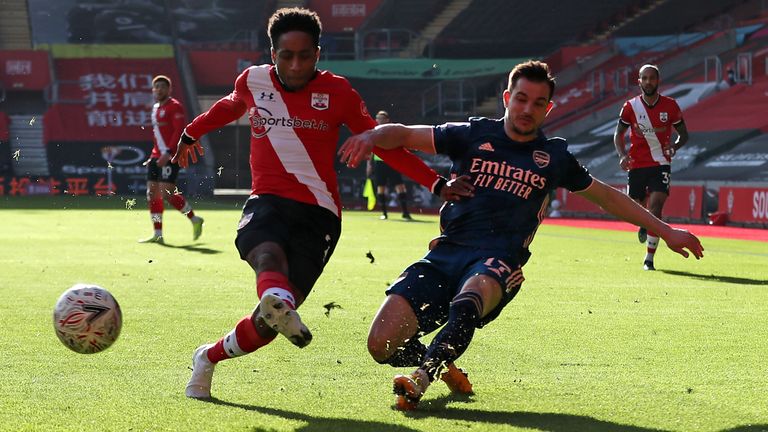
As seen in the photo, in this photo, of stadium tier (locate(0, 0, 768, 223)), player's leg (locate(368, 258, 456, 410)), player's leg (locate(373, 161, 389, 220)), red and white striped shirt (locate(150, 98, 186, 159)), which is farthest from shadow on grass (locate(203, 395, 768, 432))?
stadium tier (locate(0, 0, 768, 223))

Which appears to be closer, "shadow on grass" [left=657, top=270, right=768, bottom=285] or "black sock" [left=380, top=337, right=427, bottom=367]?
"black sock" [left=380, top=337, right=427, bottom=367]

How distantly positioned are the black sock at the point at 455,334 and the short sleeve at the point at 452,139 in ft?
2.74

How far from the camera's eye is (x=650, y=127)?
44.7ft

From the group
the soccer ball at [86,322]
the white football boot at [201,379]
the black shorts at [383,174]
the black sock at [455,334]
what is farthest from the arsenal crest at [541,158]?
the black shorts at [383,174]

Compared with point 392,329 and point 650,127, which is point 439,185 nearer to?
point 392,329

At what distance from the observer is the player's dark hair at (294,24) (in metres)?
5.52

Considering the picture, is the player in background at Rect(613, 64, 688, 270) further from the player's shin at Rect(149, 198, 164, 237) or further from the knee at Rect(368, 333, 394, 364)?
the knee at Rect(368, 333, 394, 364)

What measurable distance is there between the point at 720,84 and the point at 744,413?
27447 mm

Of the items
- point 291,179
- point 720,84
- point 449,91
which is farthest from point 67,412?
point 449,91

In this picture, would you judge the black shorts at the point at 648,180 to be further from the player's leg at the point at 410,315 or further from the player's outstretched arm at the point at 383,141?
the player's leg at the point at 410,315

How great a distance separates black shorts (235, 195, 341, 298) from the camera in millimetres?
5402

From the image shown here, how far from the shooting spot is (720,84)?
3109 centimetres

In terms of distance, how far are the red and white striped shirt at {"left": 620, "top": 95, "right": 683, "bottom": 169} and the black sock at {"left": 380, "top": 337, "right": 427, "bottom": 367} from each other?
8.53 metres

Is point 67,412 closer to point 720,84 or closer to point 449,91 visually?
point 720,84
